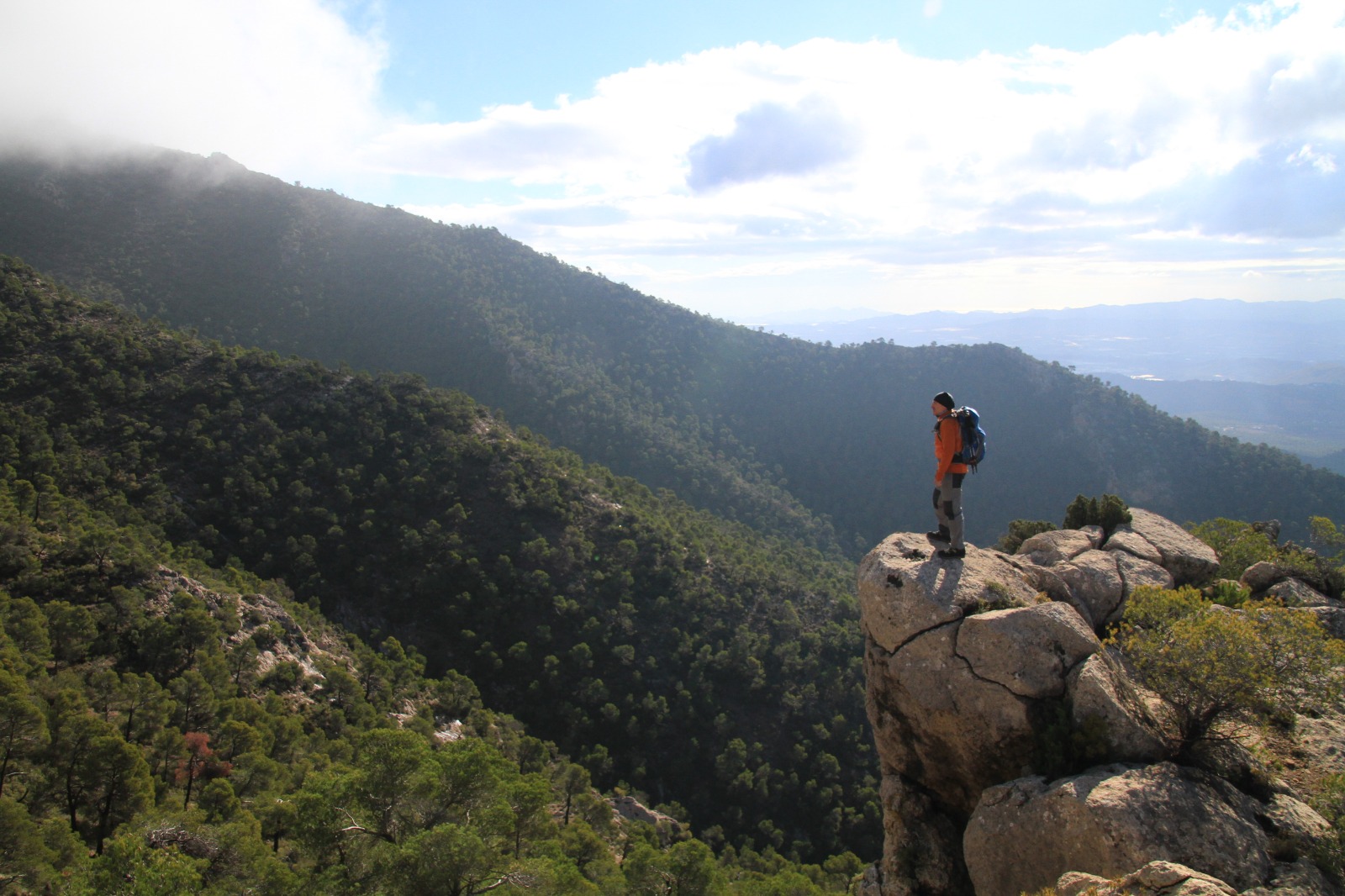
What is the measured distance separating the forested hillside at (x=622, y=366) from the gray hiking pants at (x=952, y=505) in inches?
2871

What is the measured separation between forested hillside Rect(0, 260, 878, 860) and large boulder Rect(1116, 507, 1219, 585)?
31.9m

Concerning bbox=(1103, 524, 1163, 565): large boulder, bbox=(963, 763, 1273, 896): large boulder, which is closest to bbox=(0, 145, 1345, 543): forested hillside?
bbox=(1103, 524, 1163, 565): large boulder

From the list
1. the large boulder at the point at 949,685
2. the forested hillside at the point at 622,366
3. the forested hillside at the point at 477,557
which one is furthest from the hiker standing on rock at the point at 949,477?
the forested hillside at the point at 622,366

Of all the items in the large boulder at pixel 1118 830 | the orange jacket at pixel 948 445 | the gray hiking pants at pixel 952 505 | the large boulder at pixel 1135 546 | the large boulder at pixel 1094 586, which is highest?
the orange jacket at pixel 948 445

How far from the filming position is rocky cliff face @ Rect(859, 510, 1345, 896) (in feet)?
24.3

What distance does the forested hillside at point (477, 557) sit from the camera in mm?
42156

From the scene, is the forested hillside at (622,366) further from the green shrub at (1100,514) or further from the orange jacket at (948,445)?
the orange jacket at (948,445)

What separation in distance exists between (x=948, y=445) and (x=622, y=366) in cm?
9628

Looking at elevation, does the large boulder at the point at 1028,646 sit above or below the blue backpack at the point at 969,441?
below

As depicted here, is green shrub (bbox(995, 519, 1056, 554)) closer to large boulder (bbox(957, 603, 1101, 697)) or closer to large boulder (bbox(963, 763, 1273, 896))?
large boulder (bbox(957, 603, 1101, 697))

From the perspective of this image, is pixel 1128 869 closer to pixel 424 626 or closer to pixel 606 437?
pixel 424 626

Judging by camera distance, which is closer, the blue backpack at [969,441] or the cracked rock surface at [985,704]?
the cracked rock surface at [985,704]

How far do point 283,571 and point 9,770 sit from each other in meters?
26.4

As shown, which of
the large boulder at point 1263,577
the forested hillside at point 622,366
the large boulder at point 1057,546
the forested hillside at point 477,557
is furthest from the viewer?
the forested hillside at point 622,366
